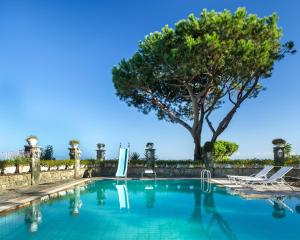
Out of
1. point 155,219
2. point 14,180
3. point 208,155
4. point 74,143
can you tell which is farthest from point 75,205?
point 208,155

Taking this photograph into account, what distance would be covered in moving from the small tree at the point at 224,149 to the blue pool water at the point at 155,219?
1647 cm

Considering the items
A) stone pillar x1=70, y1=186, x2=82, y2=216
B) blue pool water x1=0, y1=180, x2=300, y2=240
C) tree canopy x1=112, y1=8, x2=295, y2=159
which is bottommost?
blue pool water x1=0, y1=180, x2=300, y2=240

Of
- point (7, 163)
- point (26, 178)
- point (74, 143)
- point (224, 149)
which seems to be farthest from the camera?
point (224, 149)

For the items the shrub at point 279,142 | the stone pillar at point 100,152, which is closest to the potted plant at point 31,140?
the stone pillar at point 100,152

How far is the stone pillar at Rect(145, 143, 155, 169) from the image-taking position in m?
23.7

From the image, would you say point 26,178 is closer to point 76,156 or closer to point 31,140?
point 31,140

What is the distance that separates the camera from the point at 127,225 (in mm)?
7801

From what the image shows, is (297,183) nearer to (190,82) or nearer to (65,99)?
(190,82)

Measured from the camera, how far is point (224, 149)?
1142 inches

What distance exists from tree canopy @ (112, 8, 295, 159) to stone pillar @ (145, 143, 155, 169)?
12.5 ft

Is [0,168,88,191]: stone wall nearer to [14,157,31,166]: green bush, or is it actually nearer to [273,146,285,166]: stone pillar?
[14,157,31,166]: green bush

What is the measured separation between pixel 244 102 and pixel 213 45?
6170 millimetres

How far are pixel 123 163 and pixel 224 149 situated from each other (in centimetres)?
1022

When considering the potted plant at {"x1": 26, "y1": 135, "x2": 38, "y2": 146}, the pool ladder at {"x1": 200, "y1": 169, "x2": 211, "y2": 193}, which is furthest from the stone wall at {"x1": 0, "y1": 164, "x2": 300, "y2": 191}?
the pool ladder at {"x1": 200, "y1": 169, "x2": 211, "y2": 193}
